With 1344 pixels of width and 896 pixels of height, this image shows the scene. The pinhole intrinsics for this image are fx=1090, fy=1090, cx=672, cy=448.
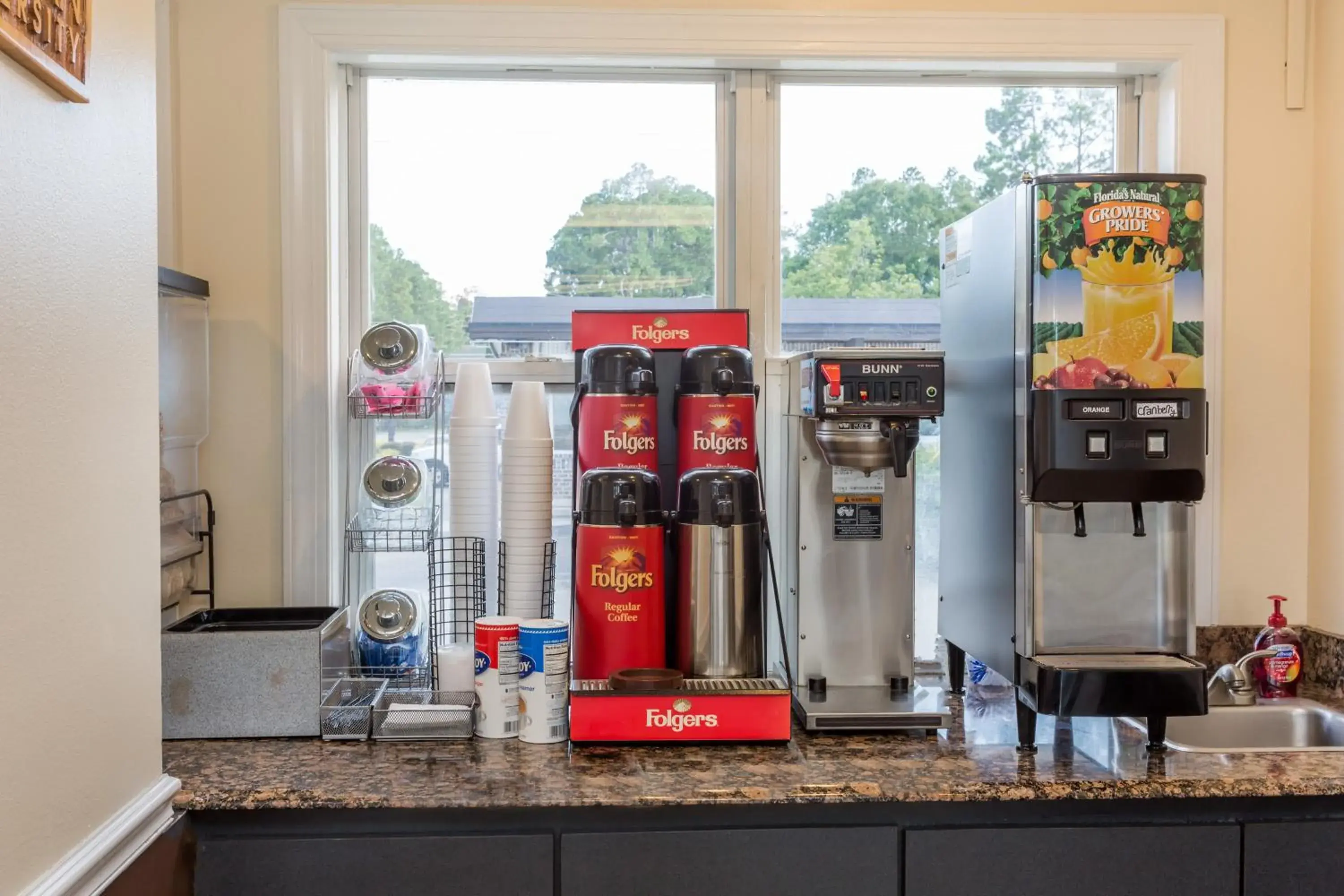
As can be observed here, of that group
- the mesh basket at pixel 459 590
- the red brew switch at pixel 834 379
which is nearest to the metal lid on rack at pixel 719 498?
the red brew switch at pixel 834 379

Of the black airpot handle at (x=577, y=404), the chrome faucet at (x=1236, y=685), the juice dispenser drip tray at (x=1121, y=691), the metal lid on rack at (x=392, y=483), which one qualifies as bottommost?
the chrome faucet at (x=1236, y=685)

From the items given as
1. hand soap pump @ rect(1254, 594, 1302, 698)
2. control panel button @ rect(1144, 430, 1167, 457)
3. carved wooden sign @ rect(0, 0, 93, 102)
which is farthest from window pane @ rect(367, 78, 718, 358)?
hand soap pump @ rect(1254, 594, 1302, 698)

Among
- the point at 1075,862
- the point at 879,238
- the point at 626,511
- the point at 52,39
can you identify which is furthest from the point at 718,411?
the point at 52,39

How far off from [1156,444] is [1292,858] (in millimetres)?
695

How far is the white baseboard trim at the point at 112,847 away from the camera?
4.00 ft

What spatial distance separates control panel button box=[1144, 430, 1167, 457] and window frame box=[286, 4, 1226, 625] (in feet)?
2.37

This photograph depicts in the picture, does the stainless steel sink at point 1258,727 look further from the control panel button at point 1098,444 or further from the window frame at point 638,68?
the control panel button at point 1098,444

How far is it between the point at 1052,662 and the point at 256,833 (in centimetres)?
130

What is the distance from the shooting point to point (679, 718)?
1.86 metres

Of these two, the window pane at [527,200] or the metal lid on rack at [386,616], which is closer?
the metal lid on rack at [386,616]

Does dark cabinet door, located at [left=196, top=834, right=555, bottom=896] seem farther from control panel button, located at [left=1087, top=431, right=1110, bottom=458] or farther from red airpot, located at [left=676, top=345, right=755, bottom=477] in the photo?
control panel button, located at [left=1087, top=431, right=1110, bottom=458]

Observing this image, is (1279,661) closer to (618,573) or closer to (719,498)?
(719,498)

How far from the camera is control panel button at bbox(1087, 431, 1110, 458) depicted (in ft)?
5.78

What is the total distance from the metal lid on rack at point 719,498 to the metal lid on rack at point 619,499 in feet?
0.19
